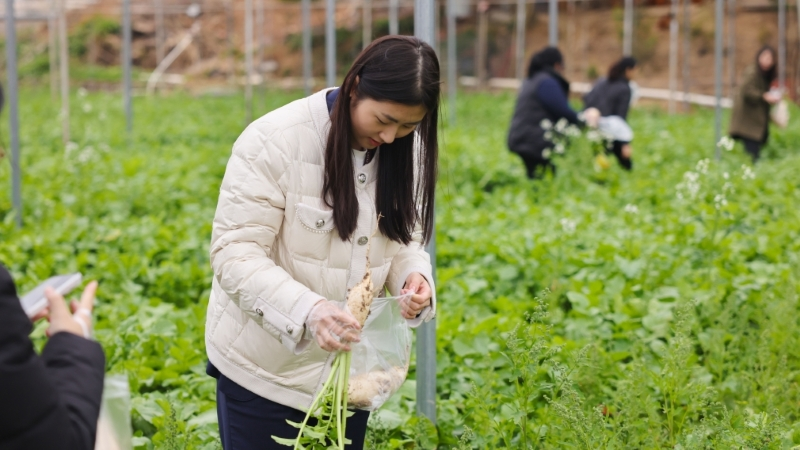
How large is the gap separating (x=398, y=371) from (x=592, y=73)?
21.7 meters

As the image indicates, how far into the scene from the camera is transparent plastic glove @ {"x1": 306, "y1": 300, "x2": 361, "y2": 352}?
6.97 ft

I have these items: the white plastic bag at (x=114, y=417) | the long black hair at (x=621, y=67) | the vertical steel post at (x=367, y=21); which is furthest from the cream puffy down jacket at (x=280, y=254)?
the vertical steel post at (x=367, y=21)

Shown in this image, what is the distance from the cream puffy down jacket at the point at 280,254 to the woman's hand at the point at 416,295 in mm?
32

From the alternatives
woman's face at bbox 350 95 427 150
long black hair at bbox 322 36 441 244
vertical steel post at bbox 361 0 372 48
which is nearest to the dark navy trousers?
long black hair at bbox 322 36 441 244

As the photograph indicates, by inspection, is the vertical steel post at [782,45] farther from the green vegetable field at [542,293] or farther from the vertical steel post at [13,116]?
the vertical steel post at [13,116]

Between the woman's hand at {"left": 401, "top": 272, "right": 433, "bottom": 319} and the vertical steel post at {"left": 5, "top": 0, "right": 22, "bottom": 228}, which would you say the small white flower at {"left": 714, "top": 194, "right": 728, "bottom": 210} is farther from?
the vertical steel post at {"left": 5, "top": 0, "right": 22, "bottom": 228}

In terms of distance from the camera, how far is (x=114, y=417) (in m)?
1.85

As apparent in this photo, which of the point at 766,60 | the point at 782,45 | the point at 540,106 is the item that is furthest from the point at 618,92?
the point at 782,45

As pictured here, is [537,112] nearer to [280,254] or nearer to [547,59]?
[547,59]

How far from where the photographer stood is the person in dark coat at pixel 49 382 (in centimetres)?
146

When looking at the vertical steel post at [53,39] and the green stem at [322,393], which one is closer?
the green stem at [322,393]

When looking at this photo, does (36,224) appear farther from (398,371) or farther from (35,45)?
(35,45)

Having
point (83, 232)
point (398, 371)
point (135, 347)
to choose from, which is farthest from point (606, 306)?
point (83, 232)

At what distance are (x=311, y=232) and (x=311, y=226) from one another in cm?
2
